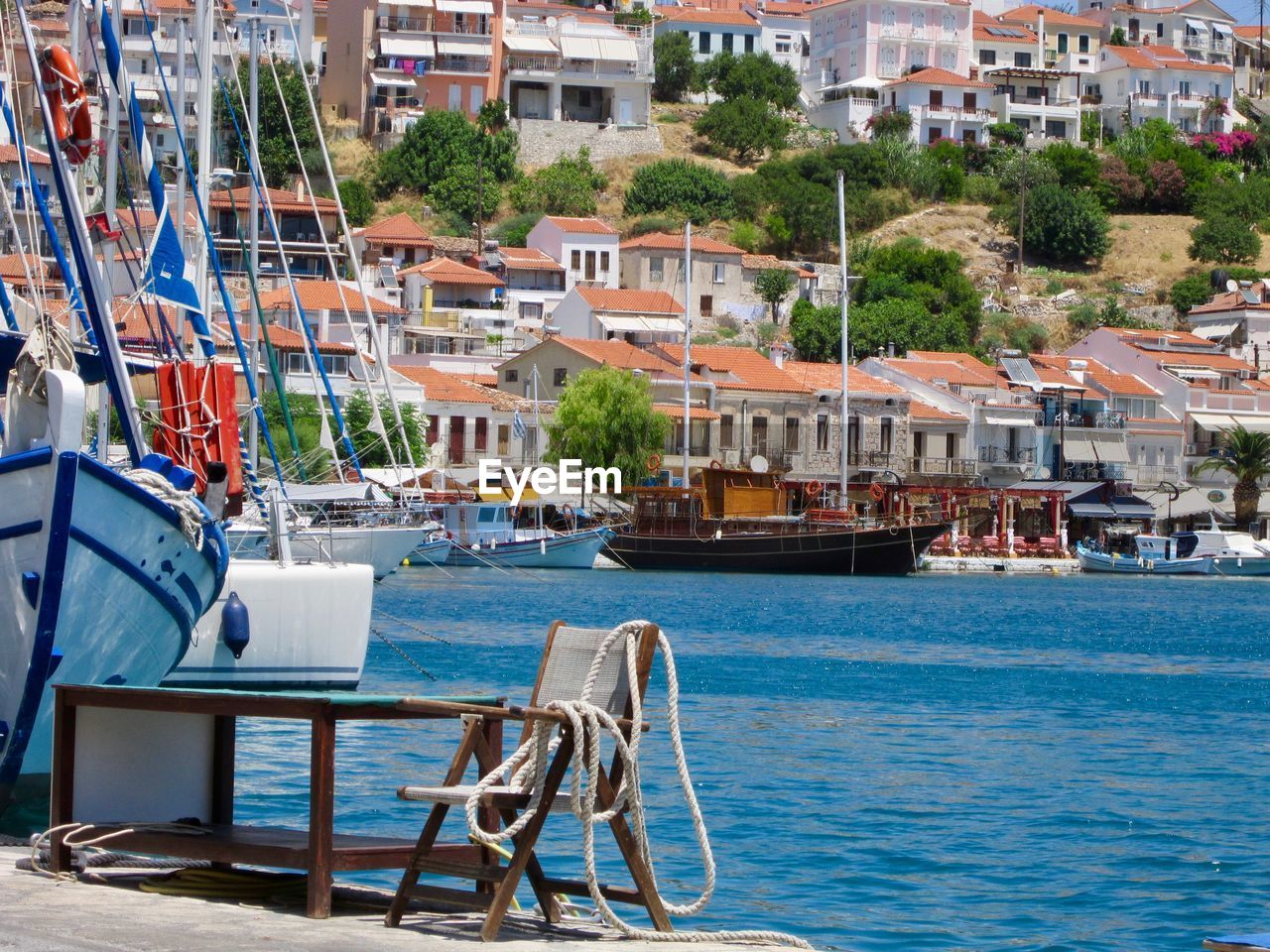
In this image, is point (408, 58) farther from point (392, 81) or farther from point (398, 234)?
point (398, 234)

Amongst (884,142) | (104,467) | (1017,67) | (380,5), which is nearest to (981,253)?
(884,142)

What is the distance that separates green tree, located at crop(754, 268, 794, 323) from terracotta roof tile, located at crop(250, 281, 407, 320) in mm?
20421

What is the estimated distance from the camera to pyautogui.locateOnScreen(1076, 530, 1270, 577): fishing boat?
3078 inches

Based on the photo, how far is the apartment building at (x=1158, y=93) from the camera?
13088 centimetres

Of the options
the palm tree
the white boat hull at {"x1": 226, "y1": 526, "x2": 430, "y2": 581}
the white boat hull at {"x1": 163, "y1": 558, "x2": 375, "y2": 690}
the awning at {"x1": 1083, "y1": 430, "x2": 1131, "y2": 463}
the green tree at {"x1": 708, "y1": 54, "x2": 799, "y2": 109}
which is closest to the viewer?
the white boat hull at {"x1": 163, "y1": 558, "x2": 375, "y2": 690}

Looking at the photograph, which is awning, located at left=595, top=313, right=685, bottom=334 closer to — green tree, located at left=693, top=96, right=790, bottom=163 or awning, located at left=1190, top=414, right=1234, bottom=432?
awning, located at left=1190, top=414, right=1234, bottom=432

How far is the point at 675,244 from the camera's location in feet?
325

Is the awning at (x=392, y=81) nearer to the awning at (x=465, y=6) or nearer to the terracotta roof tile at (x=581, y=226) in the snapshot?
the awning at (x=465, y=6)

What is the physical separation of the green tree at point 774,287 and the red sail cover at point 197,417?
81.2m

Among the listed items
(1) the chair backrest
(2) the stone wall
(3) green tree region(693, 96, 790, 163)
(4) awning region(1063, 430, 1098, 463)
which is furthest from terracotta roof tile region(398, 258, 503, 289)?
(1) the chair backrest

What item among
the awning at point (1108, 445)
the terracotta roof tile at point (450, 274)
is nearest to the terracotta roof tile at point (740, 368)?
the terracotta roof tile at point (450, 274)

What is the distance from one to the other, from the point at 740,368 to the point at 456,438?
12.5 m

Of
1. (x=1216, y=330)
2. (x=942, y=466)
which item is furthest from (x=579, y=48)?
(x=942, y=466)

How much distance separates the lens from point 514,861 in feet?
28.1
